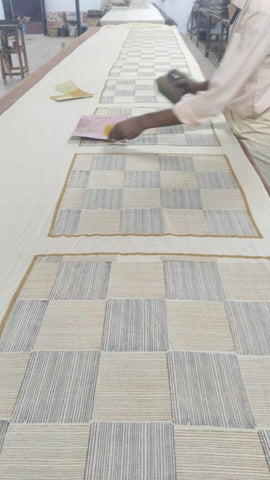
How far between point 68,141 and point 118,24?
353cm

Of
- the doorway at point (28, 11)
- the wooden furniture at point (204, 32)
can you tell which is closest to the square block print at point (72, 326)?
the wooden furniture at point (204, 32)

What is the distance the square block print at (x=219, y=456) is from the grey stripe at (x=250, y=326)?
148 mm

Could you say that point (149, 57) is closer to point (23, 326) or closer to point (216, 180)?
point (216, 180)

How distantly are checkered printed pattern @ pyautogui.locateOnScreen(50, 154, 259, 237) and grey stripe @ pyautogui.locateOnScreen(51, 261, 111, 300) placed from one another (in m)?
0.13

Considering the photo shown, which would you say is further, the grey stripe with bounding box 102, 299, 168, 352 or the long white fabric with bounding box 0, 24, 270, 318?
the long white fabric with bounding box 0, 24, 270, 318

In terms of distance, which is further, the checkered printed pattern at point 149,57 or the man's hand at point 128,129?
the checkered printed pattern at point 149,57

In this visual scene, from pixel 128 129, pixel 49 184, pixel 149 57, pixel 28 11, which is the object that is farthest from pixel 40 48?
pixel 49 184

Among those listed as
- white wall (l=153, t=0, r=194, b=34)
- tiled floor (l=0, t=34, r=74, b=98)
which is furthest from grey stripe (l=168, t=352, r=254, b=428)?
white wall (l=153, t=0, r=194, b=34)

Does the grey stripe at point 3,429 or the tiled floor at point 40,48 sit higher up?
the grey stripe at point 3,429

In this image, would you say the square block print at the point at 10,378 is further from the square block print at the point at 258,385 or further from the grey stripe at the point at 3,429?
the square block print at the point at 258,385

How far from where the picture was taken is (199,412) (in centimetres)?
55

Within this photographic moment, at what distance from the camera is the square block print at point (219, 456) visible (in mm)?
481

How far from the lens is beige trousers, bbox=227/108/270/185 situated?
4.10 ft

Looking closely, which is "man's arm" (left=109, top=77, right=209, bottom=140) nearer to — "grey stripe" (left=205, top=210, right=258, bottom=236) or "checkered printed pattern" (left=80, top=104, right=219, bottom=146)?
"checkered printed pattern" (left=80, top=104, right=219, bottom=146)
